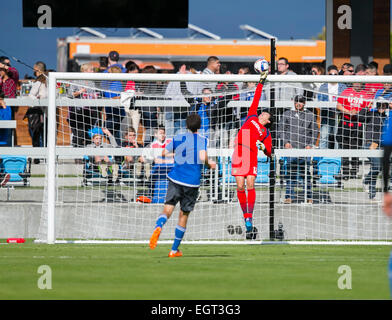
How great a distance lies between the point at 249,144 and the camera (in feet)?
46.8

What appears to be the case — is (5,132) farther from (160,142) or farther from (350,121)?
(350,121)

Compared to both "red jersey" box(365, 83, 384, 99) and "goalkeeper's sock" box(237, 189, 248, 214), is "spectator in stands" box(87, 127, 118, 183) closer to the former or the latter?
"goalkeeper's sock" box(237, 189, 248, 214)

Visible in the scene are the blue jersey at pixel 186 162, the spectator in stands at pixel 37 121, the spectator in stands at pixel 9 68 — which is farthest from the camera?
the spectator in stands at pixel 9 68

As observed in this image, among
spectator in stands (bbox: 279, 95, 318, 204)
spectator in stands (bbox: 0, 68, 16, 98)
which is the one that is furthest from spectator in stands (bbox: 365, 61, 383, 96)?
spectator in stands (bbox: 0, 68, 16, 98)

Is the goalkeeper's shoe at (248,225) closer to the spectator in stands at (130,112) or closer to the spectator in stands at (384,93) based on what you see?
the spectator in stands at (130,112)

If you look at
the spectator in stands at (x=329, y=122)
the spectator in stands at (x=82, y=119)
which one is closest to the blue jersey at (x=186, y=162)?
the spectator in stands at (x=82, y=119)

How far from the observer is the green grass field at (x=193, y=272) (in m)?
7.69

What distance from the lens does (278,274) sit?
9.23 meters

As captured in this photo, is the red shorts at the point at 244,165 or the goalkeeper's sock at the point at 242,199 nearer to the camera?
the goalkeeper's sock at the point at 242,199

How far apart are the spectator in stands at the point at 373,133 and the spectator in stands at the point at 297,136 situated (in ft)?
3.09

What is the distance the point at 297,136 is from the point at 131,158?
300cm

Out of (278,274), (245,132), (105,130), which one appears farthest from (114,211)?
(278,274)

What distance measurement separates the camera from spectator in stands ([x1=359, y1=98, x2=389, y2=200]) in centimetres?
1552
